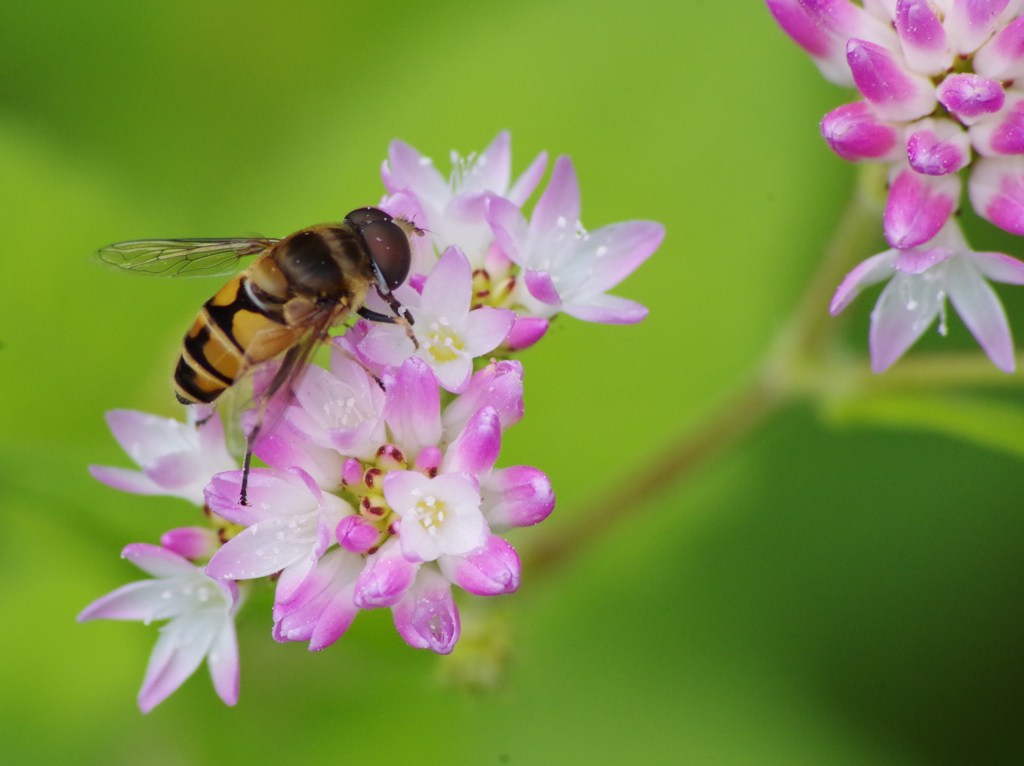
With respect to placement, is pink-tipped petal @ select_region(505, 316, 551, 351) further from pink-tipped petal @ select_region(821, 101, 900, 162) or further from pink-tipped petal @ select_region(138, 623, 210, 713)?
pink-tipped petal @ select_region(138, 623, 210, 713)

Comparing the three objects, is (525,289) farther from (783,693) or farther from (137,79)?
(137,79)

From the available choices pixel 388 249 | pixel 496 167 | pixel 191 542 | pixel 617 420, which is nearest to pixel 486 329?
pixel 388 249

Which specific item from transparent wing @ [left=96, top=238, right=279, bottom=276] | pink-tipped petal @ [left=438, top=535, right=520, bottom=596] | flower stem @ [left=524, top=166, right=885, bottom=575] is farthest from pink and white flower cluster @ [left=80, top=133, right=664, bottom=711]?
flower stem @ [left=524, top=166, right=885, bottom=575]

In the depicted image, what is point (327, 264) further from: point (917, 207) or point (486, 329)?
point (917, 207)

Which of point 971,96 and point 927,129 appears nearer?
point 971,96

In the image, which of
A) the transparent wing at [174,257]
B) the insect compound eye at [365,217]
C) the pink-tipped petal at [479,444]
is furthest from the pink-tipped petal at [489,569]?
the transparent wing at [174,257]

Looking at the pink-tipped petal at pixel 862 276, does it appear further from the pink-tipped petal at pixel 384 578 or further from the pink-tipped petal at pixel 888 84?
the pink-tipped petal at pixel 384 578

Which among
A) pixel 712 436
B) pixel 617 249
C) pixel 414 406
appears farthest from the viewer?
pixel 712 436
